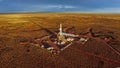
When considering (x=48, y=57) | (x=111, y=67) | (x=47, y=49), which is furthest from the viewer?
(x=47, y=49)

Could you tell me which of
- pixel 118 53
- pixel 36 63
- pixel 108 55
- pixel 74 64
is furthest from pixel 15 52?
pixel 118 53

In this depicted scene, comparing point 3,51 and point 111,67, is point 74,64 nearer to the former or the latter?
point 111,67

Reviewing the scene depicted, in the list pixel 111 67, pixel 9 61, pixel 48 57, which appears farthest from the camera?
pixel 48 57

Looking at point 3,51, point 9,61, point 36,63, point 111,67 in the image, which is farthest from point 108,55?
point 3,51

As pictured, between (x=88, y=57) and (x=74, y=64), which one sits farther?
(x=88, y=57)

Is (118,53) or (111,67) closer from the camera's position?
(111,67)

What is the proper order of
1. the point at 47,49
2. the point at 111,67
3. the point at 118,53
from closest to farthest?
the point at 111,67 → the point at 118,53 → the point at 47,49

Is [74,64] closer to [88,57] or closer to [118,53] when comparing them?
[88,57]

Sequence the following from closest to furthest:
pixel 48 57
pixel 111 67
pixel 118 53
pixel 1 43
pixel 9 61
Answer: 1. pixel 111 67
2. pixel 9 61
3. pixel 48 57
4. pixel 118 53
5. pixel 1 43
